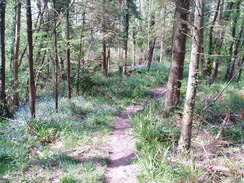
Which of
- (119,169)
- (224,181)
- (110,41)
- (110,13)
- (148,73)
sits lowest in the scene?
(119,169)

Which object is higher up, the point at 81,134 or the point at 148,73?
the point at 148,73

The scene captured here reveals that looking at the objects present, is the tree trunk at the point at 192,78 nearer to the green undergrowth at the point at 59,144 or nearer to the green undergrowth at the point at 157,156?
the green undergrowth at the point at 157,156

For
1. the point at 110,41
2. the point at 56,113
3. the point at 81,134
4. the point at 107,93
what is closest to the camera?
the point at 81,134

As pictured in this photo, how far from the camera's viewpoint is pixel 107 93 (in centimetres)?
1047

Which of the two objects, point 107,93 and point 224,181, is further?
Result: point 107,93

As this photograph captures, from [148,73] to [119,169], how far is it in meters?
12.8

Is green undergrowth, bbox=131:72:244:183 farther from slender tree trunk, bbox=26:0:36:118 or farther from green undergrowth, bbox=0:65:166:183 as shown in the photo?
slender tree trunk, bbox=26:0:36:118

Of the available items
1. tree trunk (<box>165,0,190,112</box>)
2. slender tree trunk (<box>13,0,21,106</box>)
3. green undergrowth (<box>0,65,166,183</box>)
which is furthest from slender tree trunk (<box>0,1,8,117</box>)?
tree trunk (<box>165,0,190,112</box>)

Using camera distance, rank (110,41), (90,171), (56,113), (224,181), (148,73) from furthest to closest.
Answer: (148,73) < (110,41) < (56,113) < (90,171) < (224,181)

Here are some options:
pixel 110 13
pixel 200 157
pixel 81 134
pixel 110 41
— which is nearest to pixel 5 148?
pixel 81 134

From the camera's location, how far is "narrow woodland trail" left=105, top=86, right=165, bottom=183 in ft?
12.5

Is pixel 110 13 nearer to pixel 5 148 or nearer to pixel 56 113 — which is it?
pixel 56 113

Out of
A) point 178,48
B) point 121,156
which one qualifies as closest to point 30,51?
point 121,156

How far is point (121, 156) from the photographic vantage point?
4.63m
